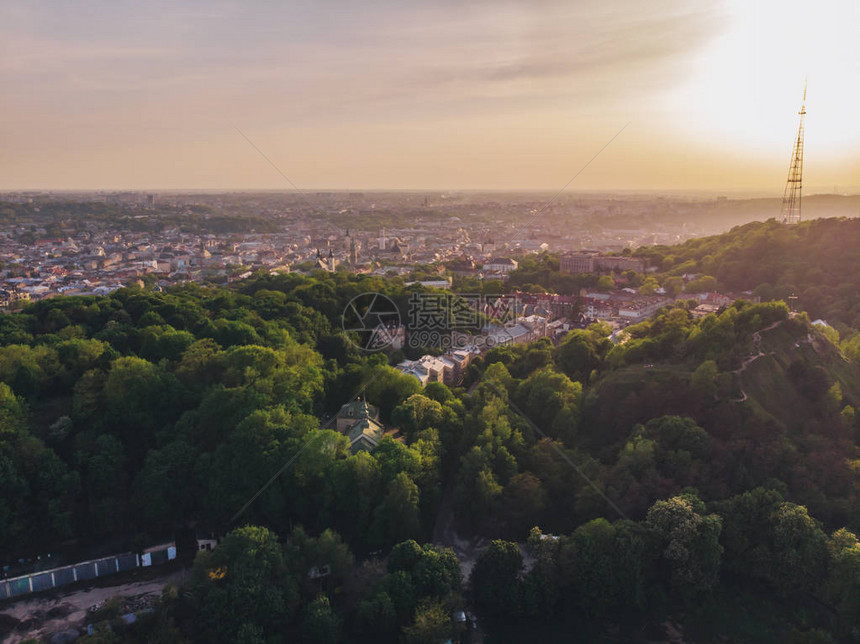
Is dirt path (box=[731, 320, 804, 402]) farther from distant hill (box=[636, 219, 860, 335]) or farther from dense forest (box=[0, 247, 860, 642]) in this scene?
distant hill (box=[636, 219, 860, 335])

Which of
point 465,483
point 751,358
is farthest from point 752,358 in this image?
point 465,483

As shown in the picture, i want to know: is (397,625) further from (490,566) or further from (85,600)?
(85,600)

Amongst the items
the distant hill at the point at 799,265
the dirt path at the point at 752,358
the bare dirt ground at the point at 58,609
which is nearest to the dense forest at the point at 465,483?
the dirt path at the point at 752,358

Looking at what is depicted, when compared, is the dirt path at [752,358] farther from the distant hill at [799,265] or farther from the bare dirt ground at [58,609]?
the bare dirt ground at [58,609]

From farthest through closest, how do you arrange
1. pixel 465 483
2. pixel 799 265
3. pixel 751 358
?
1. pixel 799 265
2. pixel 751 358
3. pixel 465 483

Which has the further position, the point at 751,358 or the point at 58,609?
the point at 751,358

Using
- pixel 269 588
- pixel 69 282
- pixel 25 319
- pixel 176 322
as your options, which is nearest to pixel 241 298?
pixel 176 322

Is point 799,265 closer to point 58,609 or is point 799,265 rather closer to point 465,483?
point 465,483
